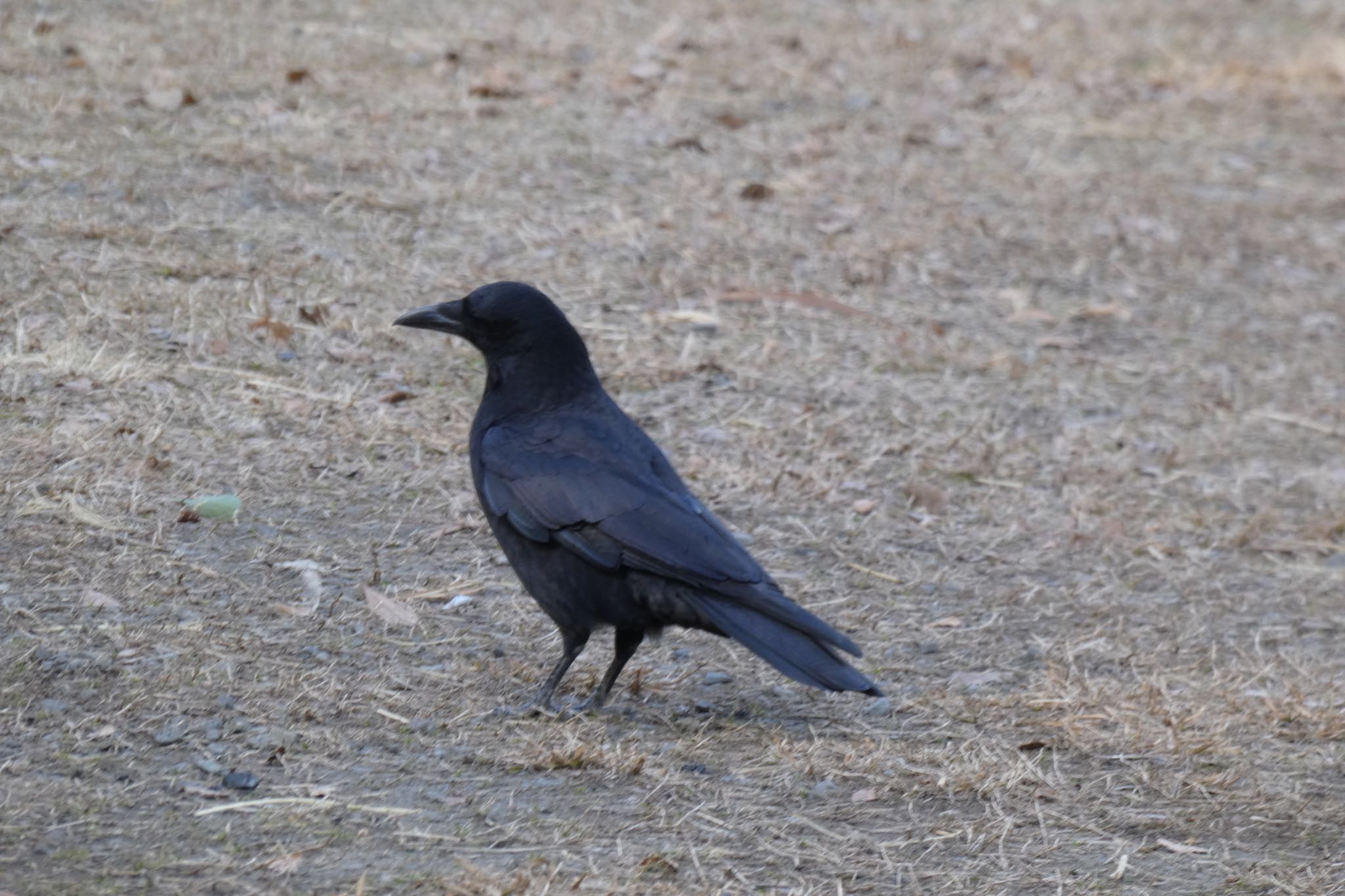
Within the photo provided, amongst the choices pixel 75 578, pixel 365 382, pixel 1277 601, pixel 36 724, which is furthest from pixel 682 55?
pixel 36 724

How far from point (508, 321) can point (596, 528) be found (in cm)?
85

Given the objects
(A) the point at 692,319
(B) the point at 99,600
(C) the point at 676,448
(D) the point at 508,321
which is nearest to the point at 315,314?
(C) the point at 676,448

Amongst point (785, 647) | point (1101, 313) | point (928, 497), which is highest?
point (785, 647)

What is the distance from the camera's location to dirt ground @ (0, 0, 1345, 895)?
393 centimetres

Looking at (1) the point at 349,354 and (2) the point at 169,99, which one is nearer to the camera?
(1) the point at 349,354

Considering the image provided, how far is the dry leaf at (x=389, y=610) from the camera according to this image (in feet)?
16.1

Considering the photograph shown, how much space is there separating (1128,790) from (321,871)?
2.20 m

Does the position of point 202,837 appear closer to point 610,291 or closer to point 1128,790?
point 1128,790

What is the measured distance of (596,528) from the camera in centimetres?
460

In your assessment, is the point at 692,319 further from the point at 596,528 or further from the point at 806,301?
the point at 596,528

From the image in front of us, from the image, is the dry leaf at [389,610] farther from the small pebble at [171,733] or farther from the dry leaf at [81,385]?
the dry leaf at [81,385]

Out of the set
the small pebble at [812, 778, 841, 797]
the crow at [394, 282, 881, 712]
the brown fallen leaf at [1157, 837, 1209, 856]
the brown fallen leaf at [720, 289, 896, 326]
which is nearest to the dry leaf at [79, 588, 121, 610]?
the crow at [394, 282, 881, 712]

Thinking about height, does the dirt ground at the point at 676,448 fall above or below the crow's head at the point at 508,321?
below

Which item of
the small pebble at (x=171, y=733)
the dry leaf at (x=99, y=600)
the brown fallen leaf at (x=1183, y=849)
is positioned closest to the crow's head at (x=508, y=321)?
the dry leaf at (x=99, y=600)
